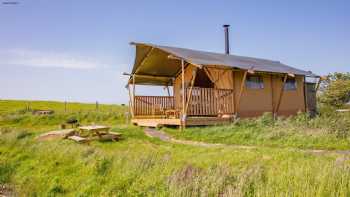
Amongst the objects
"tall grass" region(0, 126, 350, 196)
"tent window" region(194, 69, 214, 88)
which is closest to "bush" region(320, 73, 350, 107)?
"tent window" region(194, 69, 214, 88)

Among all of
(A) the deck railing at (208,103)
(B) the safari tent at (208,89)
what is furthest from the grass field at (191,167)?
(B) the safari tent at (208,89)

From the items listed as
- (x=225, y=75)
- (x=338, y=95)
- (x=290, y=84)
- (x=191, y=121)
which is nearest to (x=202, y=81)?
(x=225, y=75)

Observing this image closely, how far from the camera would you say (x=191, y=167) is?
17.7ft

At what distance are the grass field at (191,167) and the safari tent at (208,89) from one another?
198 centimetres

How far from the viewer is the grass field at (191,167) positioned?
407 cm

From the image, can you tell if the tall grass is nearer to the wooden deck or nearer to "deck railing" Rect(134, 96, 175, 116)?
the wooden deck

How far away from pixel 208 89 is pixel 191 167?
25.5 feet

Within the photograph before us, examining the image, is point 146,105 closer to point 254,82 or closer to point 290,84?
point 254,82

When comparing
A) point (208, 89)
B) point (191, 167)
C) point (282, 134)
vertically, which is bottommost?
point (191, 167)

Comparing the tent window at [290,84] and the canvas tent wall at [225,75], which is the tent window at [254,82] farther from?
the tent window at [290,84]

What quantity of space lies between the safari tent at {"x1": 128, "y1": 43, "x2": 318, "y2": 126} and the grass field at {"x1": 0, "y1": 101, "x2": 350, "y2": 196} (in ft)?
6.48

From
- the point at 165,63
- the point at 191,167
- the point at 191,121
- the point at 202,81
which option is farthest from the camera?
the point at 202,81

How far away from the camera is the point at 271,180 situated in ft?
13.7

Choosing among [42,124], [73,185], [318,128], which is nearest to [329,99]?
[318,128]
